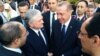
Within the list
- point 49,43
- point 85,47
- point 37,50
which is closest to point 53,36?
point 49,43

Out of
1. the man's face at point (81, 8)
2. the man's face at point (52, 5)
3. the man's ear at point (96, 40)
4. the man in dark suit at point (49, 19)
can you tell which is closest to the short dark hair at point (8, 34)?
the man's ear at point (96, 40)

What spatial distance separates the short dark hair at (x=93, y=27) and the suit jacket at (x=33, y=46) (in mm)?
2290

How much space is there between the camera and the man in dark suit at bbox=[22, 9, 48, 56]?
4566 millimetres

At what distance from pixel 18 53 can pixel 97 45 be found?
1176mm

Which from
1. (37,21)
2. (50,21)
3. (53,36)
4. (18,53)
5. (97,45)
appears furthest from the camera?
(50,21)

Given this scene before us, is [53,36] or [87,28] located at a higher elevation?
[87,28]

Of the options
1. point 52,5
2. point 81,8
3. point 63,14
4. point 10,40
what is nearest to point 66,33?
point 63,14

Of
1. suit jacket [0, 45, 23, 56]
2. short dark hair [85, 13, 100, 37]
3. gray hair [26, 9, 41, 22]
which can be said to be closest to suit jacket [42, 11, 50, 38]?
gray hair [26, 9, 41, 22]

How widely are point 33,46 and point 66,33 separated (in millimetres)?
594

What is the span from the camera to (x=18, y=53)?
3227 mm

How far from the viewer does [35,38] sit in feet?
15.2

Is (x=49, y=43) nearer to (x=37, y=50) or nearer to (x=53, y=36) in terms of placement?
(x=53, y=36)

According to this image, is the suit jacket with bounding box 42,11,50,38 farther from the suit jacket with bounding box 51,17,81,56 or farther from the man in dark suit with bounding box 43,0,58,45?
the suit jacket with bounding box 51,17,81,56

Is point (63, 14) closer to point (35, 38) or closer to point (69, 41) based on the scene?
point (69, 41)
